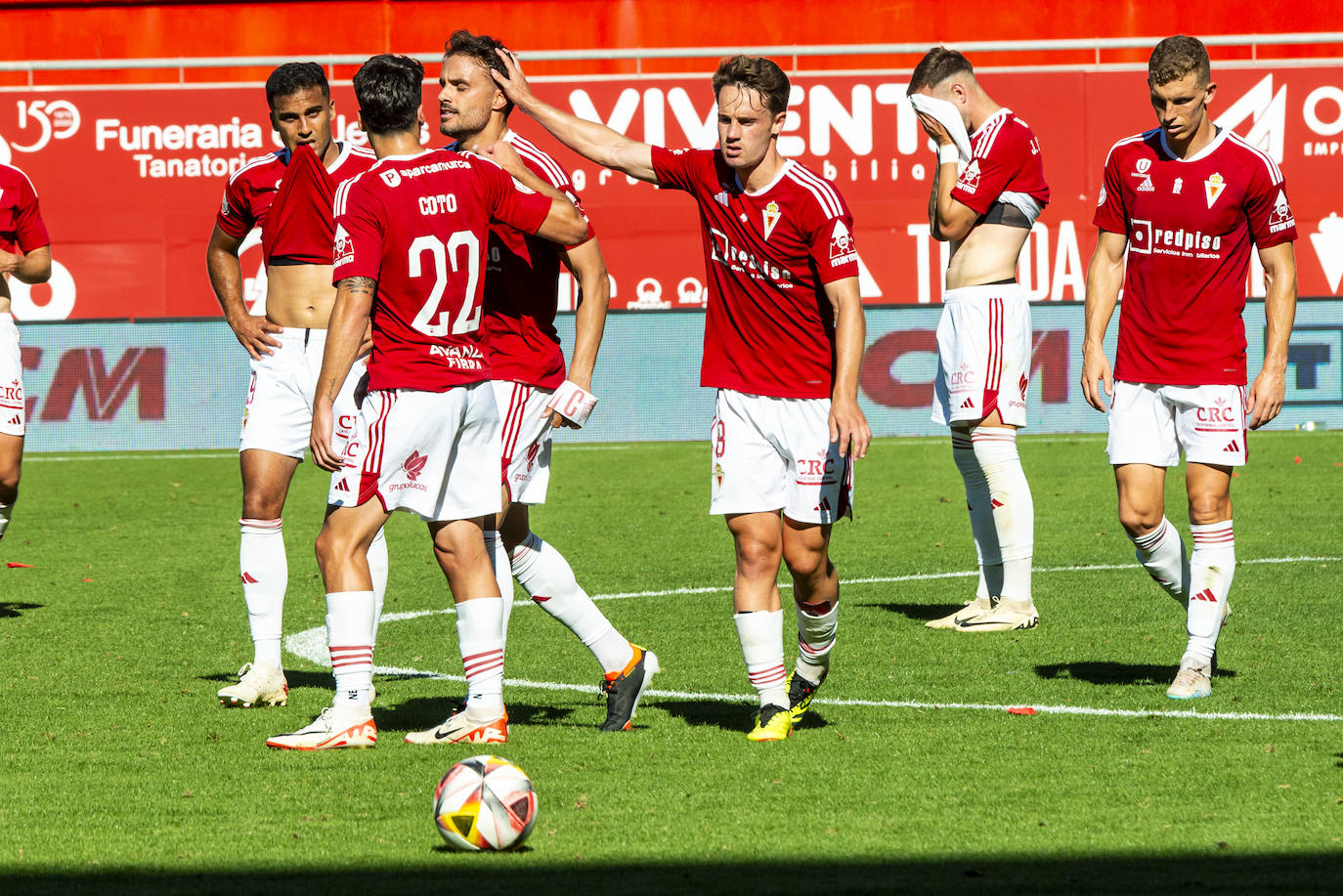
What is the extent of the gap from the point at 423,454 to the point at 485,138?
1263mm

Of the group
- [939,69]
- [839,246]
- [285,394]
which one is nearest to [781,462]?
[839,246]

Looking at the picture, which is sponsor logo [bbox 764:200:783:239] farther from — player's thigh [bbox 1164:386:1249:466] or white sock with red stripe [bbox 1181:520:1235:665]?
white sock with red stripe [bbox 1181:520:1235:665]

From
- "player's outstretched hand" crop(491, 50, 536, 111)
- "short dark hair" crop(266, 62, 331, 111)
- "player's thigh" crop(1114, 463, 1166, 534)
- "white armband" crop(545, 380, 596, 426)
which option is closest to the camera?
"white armband" crop(545, 380, 596, 426)

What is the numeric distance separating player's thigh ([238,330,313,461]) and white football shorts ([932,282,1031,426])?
3.16 metres

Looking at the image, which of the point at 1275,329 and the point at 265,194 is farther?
the point at 265,194

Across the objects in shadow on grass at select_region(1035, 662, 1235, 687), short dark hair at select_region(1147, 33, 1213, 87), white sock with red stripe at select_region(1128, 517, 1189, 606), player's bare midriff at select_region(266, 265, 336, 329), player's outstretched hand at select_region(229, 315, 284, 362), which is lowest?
shadow on grass at select_region(1035, 662, 1235, 687)

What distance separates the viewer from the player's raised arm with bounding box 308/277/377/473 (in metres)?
5.38

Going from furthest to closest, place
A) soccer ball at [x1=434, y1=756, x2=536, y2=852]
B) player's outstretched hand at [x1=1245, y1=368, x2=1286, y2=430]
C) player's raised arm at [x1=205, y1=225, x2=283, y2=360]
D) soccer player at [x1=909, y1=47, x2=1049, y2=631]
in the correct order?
soccer player at [x1=909, y1=47, x2=1049, y2=631] < player's raised arm at [x1=205, y1=225, x2=283, y2=360] < player's outstretched hand at [x1=1245, y1=368, x2=1286, y2=430] < soccer ball at [x1=434, y1=756, x2=536, y2=852]

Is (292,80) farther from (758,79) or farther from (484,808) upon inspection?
(484,808)

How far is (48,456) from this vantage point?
744 inches

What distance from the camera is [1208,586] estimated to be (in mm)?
6391

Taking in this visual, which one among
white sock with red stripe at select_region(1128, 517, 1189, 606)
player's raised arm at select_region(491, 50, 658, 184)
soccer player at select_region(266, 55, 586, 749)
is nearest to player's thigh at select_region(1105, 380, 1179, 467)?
white sock with red stripe at select_region(1128, 517, 1189, 606)

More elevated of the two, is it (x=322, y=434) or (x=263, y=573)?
(x=322, y=434)

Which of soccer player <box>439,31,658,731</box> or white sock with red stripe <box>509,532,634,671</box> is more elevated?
soccer player <box>439,31,658,731</box>
